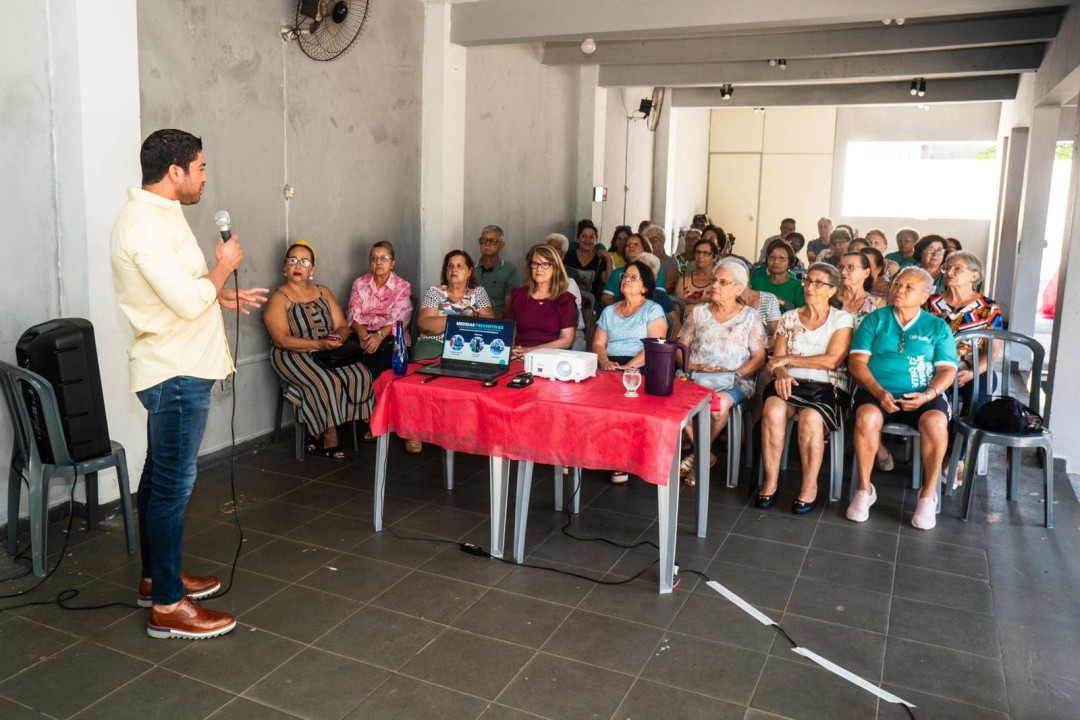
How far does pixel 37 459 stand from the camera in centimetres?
329

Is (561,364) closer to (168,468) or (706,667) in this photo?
(706,667)

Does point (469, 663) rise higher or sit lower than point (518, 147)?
lower

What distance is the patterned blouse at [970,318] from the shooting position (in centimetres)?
456

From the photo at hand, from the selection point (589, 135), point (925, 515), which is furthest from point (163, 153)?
point (589, 135)

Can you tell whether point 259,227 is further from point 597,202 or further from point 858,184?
point 858,184

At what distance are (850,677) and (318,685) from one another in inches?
62.9

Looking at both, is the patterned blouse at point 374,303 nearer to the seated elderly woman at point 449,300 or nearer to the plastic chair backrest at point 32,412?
the seated elderly woman at point 449,300

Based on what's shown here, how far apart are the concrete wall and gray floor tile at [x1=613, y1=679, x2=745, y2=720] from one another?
4.21 m

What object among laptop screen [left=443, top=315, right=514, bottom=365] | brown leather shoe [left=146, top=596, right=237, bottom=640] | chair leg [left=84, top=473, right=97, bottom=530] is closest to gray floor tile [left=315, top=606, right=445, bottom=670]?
brown leather shoe [left=146, top=596, right=237, bottom=640]

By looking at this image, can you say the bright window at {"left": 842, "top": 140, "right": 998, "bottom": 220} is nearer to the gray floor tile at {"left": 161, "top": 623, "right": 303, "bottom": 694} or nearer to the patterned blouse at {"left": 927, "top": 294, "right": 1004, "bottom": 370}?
the patterned blouse at {"left": 927, "top": 294, "right": 1004, "bottom": 370}

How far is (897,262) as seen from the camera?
766cm

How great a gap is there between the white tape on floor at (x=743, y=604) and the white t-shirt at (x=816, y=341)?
1454mm

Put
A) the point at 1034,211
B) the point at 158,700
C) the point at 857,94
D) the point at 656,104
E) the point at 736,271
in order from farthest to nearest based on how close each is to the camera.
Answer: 1. the point at 857,94
2. the point at 656,104
3. the point at 1034,211
4. the point at 736,271
5. the point at 158,700

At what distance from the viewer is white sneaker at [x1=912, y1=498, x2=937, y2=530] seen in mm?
3912
